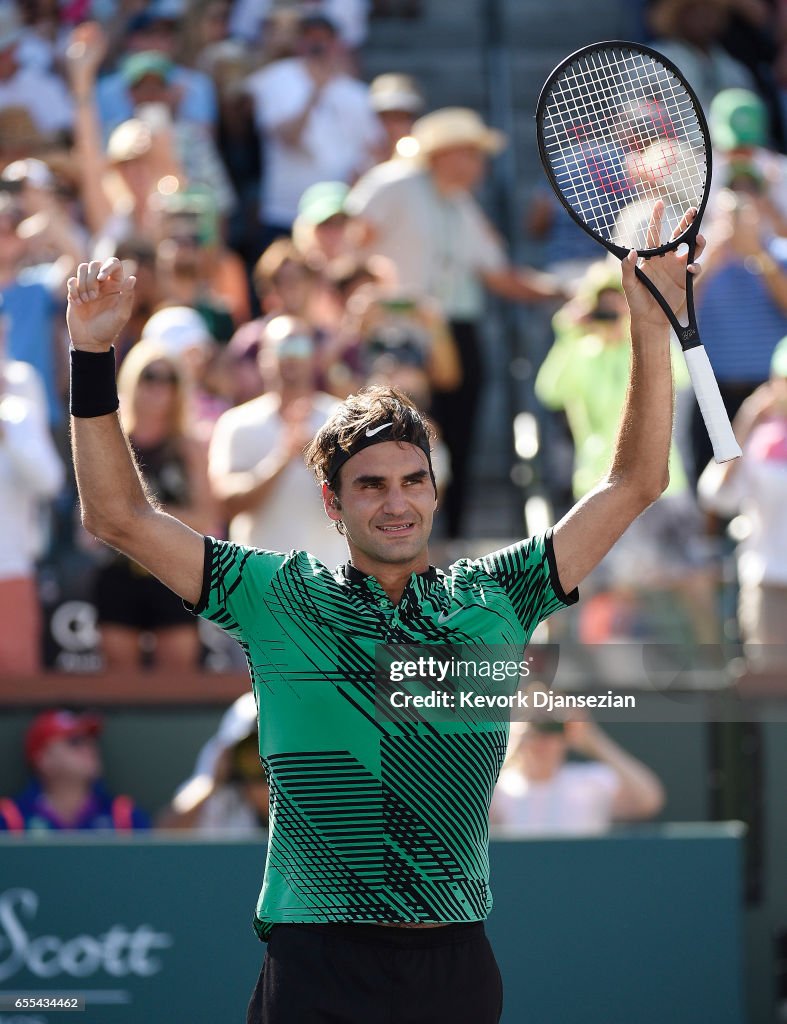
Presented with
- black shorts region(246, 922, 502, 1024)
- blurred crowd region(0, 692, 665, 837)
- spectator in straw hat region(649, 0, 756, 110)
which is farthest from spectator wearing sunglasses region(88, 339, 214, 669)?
spectator in straw hat region(649, 0, 756, 110)

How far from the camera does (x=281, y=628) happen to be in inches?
129

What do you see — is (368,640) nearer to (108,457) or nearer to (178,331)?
(108,457)

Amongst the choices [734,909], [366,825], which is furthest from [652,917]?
[366,825]

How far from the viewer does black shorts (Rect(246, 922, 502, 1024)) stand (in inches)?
122

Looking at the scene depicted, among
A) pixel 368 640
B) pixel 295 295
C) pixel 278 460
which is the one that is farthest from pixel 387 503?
pixel 295 295

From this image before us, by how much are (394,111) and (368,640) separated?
24.0ft

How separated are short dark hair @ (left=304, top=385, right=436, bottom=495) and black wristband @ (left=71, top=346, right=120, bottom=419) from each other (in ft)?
1.32

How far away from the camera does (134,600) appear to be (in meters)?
6.89

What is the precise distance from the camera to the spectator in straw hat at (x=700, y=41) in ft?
37.4

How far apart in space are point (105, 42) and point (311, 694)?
330 inches

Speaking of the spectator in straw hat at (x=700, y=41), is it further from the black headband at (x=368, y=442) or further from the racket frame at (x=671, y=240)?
the black headband at (x=368, y=442)

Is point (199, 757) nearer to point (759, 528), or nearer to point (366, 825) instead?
point (759, 528)

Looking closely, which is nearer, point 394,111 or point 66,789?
point 66,789

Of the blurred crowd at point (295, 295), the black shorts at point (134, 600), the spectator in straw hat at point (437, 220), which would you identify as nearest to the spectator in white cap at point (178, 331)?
the blurred crowd at point (295, 295)
